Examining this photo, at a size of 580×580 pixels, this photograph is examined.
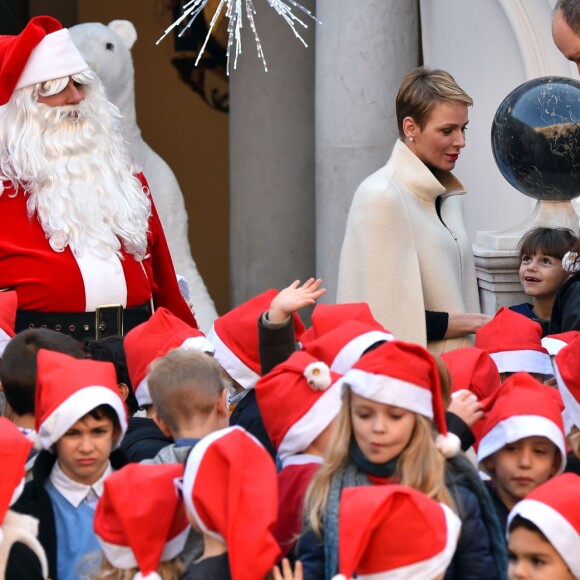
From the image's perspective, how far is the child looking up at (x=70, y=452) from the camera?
412cm

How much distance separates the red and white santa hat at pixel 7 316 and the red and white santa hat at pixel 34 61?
32.5 inches

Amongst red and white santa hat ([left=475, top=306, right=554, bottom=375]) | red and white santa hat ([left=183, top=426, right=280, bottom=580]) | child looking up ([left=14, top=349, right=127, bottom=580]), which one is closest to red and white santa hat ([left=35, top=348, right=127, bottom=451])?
child looking up ([left=14, top=349, right=127, bottom=580])

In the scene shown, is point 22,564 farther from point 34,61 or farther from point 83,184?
point 34,61

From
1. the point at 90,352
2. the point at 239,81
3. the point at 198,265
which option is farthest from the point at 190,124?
the point at 90,352

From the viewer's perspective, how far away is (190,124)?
11.2 m

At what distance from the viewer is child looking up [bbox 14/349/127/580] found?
4.12m

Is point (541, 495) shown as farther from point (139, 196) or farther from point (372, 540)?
point (139, 196)

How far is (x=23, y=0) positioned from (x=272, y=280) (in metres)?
2.48

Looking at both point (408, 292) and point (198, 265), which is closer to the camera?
point (408, 292)

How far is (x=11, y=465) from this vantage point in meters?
3.78

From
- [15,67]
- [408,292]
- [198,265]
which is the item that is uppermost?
[15,67]

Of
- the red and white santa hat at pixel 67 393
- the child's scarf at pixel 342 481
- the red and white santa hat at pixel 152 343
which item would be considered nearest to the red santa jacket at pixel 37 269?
the red and white santa hat at pixel 152 343

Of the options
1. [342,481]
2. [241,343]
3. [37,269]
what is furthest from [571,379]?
[37,269]

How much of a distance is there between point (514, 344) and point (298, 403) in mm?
1248
